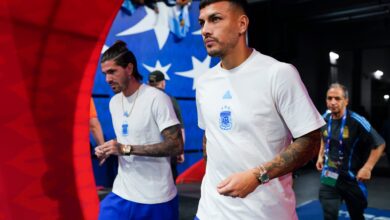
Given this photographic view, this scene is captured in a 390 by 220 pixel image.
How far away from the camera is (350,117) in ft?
13.3

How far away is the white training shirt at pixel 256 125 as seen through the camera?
5.51 ft

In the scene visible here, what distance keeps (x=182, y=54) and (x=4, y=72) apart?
21.1ft

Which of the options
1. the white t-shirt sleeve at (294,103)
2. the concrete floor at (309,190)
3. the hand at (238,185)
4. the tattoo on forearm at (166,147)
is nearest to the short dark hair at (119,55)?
the tattoo on forearm at (166,147)

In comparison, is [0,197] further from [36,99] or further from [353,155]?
[353,155]

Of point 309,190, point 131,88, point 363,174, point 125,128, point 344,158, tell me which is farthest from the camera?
point 309,190

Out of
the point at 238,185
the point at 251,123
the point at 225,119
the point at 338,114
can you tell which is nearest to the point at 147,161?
the point at 225,119

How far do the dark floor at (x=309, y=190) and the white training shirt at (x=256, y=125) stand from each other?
3.36 meters

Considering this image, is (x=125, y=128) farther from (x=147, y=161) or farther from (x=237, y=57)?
(x=237, y=57)

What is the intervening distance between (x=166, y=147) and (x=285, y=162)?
116 centimetres

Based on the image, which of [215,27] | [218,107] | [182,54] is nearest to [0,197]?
[218,107]

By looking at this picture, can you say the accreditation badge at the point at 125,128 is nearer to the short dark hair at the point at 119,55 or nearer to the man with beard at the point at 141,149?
the man with beard at the point at 141,149

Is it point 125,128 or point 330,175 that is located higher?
point 125,128

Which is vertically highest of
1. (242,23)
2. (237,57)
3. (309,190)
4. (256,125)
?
(242,23)

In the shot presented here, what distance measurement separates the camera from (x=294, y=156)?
66.1 inches
